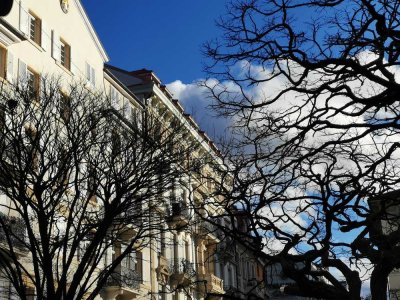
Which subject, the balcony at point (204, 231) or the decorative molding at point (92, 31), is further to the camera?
the decorative molding at point (92, 31)

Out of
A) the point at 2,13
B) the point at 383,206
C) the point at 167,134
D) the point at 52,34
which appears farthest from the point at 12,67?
the point at 2,13

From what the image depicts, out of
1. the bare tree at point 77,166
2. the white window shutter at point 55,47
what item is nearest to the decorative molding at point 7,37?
the white window shutter at point 55,47

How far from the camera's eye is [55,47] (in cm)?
3033

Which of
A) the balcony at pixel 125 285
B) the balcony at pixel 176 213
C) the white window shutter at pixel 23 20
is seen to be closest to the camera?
the balcony at pixel 176 213

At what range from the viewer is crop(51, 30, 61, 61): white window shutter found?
29891 mm

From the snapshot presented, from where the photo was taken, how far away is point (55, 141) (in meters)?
18.5

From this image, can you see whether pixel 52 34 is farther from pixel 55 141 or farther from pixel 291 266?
pixel 291 266

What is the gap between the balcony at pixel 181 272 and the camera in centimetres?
4109

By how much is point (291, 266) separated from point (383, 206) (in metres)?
1.65

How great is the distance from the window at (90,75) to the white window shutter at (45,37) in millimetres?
3133

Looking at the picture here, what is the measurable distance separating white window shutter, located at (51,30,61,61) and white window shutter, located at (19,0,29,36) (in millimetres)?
2210

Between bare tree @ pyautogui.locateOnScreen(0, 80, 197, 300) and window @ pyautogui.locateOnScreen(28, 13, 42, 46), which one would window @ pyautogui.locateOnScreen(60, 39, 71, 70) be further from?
bare tree @ pyautogui.locateOnScreen(0, 80, 197, 300)

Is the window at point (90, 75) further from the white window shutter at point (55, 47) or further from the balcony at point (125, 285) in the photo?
the balcony at point (125, 285)

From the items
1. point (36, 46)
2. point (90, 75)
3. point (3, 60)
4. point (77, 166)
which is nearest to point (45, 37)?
point (36, 46)
